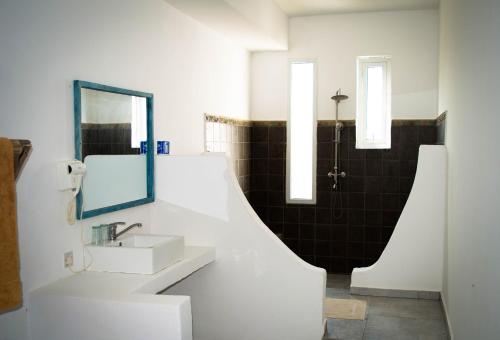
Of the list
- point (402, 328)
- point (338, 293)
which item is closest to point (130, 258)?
point (402, 328)

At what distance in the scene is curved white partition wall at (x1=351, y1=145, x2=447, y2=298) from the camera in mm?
4727

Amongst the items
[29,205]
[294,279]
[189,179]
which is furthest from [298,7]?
[29,205]

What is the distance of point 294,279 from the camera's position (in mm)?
3564

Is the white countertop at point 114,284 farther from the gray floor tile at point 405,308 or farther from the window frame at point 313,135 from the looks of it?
the window frame at point 313,135

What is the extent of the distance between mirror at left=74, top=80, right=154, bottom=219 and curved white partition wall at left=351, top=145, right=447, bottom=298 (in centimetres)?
237

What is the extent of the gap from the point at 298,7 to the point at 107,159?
3265 millimetres

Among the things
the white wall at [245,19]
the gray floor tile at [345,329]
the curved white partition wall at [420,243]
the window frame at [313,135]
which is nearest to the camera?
the gray floor tile at [345,329]

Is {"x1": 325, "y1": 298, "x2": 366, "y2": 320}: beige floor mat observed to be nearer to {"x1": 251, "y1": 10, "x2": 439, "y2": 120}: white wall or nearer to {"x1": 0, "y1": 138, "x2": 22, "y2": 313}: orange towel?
{"x1": 251, "y1": 10, "x2": 439, "y2": 120}: white wall

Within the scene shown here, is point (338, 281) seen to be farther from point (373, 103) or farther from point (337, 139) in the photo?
point (373, 103)

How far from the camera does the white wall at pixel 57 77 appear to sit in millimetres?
2504

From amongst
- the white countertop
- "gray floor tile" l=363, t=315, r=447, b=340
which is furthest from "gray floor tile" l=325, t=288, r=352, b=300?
the white countertop

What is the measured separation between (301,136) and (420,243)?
6.55 feet

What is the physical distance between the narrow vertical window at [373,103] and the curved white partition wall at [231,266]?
9.15ft

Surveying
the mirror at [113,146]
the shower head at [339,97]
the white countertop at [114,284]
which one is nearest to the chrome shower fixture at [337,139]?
the shower head at [339,97]
